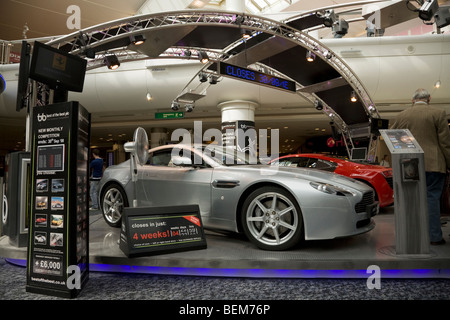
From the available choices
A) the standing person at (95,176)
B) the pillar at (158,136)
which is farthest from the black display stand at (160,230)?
the pillar at (158,136)

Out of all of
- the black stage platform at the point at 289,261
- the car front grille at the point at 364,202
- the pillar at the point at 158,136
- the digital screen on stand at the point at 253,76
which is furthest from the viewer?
the pillar at the point at 158,136

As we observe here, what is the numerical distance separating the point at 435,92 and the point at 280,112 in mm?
6055

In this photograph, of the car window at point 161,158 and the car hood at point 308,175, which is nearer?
the car hood at point 308,175

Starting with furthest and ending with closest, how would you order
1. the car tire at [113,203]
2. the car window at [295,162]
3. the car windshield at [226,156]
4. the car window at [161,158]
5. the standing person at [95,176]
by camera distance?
the standing person at [95,176], the car window at [295,162], the car tire at [113,203], the car window at [161,158], the car windshield at [226,156]

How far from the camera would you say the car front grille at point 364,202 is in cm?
362

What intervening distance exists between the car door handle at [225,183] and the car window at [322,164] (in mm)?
3645

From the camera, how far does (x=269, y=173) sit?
3.84 metres

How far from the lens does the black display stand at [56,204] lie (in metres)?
2.90

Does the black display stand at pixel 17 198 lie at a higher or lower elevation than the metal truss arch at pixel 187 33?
lower

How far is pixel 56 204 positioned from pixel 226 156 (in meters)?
2.26

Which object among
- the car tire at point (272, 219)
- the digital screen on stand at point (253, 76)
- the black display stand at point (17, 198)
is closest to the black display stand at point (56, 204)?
the black display stand at point (17, 198)

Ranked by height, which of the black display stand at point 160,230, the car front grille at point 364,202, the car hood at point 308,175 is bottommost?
the black display stand at point 160,230

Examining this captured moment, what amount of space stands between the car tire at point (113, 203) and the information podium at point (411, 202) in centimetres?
372

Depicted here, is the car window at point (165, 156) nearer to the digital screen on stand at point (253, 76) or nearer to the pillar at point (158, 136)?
the digital screen on stand at point (253, 76)
